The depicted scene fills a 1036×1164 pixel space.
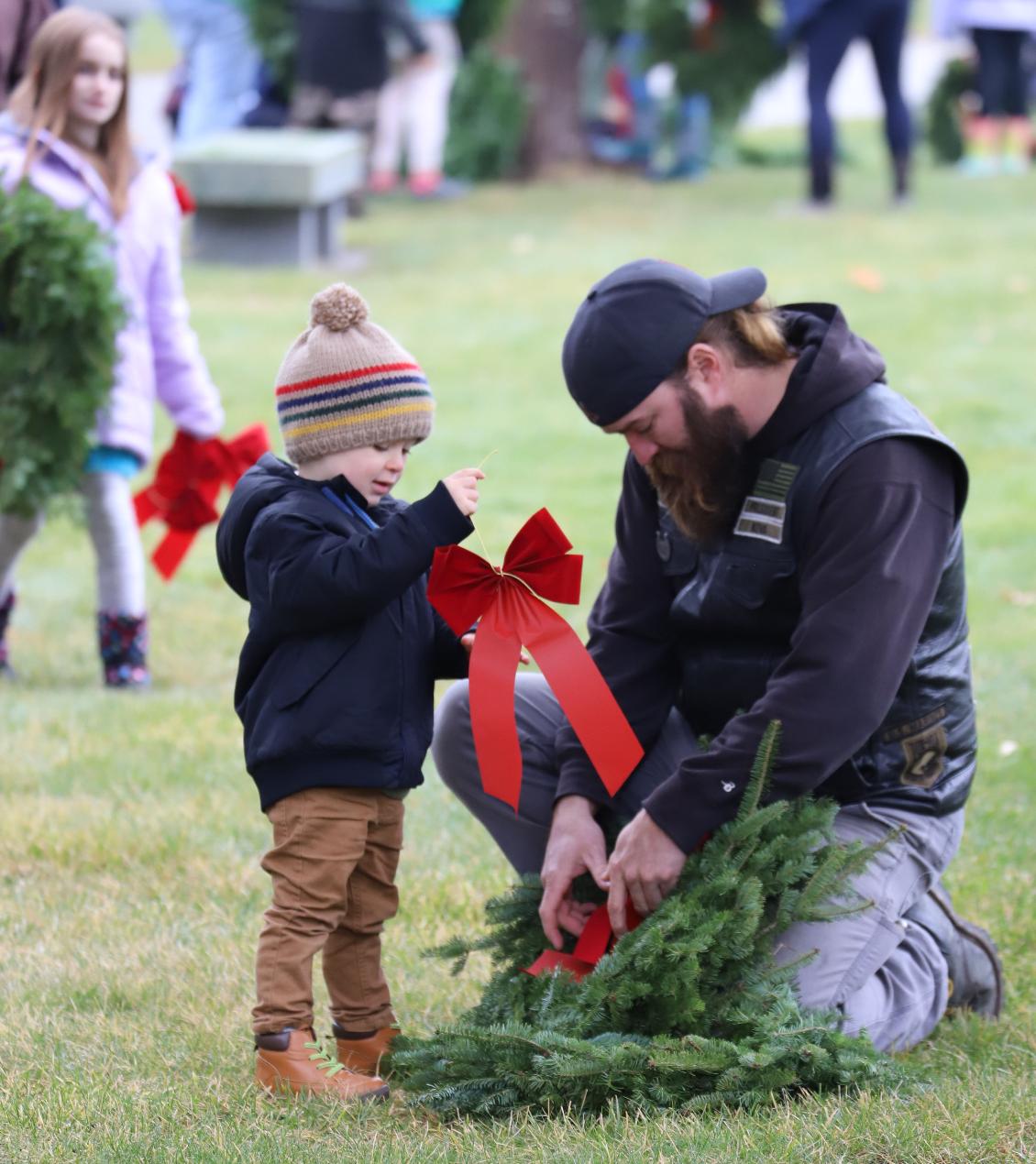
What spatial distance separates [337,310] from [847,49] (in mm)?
10256

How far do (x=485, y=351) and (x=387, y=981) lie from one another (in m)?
7.19

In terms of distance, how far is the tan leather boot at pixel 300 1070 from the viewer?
10.8 ft

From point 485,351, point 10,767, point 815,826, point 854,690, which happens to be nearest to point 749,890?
point 815,826

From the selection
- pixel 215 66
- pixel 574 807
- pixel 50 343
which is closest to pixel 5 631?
pixel 50 343

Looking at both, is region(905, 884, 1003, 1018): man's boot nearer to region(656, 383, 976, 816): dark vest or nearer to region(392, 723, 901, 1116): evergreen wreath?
region(656, 383, 976, 816): dark vest

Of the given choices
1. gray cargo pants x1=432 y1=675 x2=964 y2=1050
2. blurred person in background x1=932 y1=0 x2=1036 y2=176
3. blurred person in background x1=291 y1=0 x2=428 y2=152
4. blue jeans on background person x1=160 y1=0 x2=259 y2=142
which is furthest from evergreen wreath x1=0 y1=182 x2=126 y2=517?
blurred person in background x1=932 y1=0 x2=1036 y2=176

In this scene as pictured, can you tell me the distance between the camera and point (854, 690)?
329 centimetres

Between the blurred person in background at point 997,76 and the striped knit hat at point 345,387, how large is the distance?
13613 mm

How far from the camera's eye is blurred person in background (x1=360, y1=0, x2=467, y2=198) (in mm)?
14977

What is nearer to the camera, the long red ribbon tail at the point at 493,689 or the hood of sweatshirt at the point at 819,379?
the long red ribbon tail at the point at 493,689

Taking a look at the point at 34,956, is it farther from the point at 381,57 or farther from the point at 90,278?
the point at 381,57

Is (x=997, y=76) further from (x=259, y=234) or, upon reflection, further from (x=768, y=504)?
(x=768, y=504)

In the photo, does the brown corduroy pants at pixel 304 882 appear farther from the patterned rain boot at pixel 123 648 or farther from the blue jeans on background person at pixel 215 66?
the blue jeans on background person at pixel 215 66

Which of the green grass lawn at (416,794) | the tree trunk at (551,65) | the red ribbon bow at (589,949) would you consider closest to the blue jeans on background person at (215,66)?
the tree trunk at (551,65)
